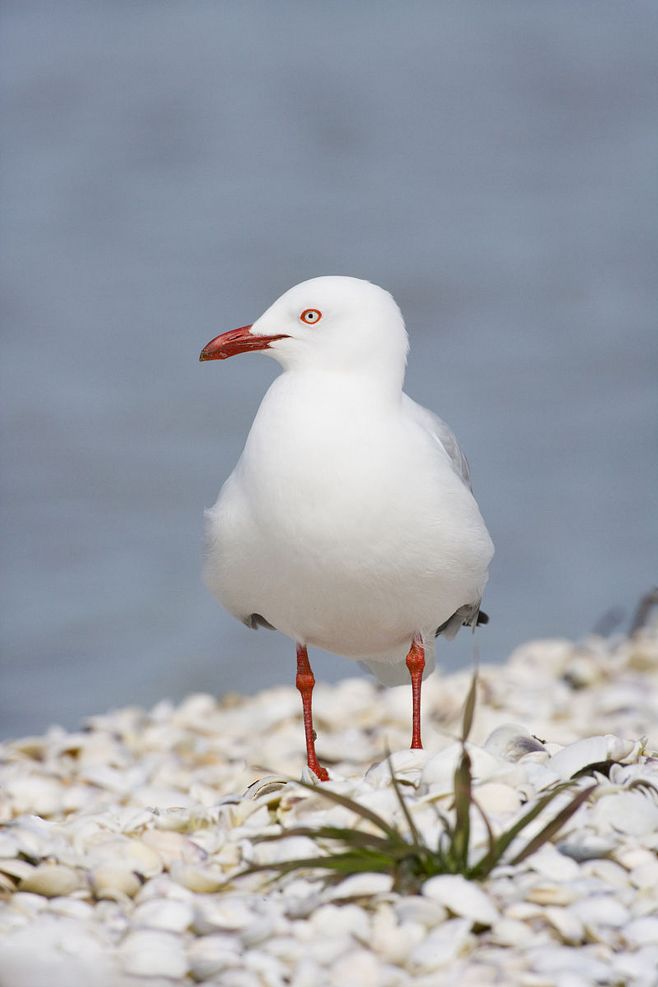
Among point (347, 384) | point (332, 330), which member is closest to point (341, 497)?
point (347, 384)

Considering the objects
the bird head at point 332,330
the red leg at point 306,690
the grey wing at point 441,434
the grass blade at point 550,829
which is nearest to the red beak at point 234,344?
the bird head at point 332,330

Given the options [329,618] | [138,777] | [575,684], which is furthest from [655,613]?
[329,618]

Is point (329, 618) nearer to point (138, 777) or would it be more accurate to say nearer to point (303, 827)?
point (303, 827)

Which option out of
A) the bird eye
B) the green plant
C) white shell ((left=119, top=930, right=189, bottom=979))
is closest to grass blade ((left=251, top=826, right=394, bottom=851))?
the green plant

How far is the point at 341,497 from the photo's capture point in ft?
15.0

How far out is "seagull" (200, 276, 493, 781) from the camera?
4609 mm

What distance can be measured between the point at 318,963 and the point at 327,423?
214 cm

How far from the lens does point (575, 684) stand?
8.33 meters

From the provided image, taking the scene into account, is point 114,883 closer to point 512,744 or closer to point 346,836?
point 346,836

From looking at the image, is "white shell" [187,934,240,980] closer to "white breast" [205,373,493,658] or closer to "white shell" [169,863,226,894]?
"white shell" [169,863,226,894]

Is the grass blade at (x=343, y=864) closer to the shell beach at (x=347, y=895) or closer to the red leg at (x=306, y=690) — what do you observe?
the shell beach at (x=347, y=895)

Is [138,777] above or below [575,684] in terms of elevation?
below

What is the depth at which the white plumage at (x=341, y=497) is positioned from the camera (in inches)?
181

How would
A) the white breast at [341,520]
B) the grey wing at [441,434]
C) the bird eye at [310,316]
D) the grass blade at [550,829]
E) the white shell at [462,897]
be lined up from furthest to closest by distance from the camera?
the grey wing at [441,434]
the bird eye at [310,316]
the white breast at [341,520]
the grass blade at [550,829]
the white shell at [462,897]
